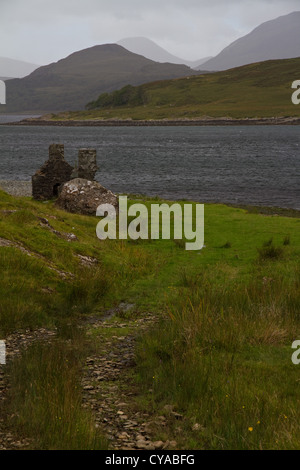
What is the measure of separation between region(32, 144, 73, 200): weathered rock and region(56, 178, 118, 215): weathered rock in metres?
4.55

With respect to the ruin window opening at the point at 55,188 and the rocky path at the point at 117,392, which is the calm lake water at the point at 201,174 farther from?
the rocky path at the point at 117,392

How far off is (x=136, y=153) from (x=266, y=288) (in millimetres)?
92403

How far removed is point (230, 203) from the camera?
43906 millimetres

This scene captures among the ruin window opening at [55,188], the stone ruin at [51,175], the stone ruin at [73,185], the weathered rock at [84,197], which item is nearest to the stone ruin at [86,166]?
the stone ruin at [73,185]

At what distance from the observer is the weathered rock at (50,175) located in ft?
108

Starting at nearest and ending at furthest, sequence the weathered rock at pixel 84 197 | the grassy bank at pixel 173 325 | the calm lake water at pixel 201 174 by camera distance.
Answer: the grassy bank at pixel 173 325, the weathered rock at pixel 84 197, the calm lake water at pixel 201 174

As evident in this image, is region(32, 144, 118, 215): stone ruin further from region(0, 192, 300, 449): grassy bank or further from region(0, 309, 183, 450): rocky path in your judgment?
region(0, 309, 183, 450): rocky path

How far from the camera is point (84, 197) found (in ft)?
92.5

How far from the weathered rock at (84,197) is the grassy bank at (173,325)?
5619mm

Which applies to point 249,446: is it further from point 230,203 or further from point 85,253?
point 230,203

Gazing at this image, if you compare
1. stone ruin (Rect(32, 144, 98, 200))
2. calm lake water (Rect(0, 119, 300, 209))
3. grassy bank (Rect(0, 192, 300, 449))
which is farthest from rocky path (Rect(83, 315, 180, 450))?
calm lake water (Rect(0, 119, 300, 209))

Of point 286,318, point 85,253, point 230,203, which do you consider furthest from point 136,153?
point 286,318

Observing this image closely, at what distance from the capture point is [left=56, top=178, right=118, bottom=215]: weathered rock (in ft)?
91.4

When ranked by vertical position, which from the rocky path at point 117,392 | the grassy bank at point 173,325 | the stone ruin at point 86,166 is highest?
the stone ruin at point 86,166
